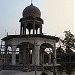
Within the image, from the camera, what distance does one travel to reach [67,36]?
63.5 meters

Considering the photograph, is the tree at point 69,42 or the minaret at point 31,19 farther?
the tree at point 69,42

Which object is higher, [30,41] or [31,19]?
[31,19]

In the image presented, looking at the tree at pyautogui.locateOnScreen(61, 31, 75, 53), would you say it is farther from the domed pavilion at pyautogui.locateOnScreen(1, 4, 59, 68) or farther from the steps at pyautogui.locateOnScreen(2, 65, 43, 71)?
the steps at pyautogui.locateOnScreen(2, 65, 43, 71)

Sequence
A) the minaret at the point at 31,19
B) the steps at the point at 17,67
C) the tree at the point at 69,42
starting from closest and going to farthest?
the steps at the point at 17,67, the minaret at the point at 31,19, the tree at the point at 69,42

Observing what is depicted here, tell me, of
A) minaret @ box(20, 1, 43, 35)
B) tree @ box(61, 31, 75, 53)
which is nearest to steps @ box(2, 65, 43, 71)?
minaret @ box(20, 1, 43, 35)

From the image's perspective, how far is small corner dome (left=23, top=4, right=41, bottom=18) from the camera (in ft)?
87.6

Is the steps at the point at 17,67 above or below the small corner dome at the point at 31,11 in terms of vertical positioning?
below

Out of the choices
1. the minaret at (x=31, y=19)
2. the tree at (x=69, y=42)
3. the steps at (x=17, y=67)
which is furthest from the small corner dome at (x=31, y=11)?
the tree at (x=69, y=42)

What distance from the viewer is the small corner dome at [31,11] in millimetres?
26688

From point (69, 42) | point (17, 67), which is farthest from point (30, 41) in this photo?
point (69, 42)

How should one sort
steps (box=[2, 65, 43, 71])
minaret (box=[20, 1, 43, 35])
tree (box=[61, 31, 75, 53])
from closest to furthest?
steps (box=[2, 65, 43, 71]) → minaret (box=[20, 1, 43, 35]) → tree (box=[61, 31, 75, 53])

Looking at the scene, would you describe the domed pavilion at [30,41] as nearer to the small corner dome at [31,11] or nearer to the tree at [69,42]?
the small corner dome at [31,11]

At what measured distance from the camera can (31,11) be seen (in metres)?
26.7

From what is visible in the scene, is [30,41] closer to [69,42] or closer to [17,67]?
[17,67]
